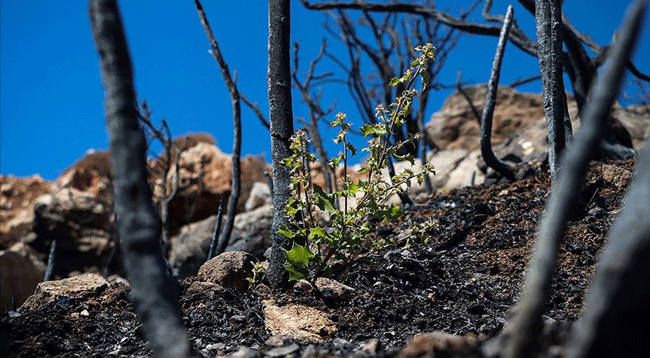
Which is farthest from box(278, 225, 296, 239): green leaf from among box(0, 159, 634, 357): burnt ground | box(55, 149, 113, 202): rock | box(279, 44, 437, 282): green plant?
box(55, 149, 113, 202): rock

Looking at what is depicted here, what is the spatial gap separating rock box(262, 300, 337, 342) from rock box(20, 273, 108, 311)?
1.30 m

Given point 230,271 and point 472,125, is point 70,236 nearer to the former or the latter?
point 472,125

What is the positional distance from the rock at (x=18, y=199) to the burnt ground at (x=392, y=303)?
55.1ft

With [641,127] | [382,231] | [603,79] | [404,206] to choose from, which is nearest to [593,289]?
[603,79]

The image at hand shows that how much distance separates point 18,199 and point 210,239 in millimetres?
14118

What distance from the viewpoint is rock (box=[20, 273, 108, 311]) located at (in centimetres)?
409

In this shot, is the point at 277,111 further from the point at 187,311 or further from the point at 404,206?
the point at 404,206

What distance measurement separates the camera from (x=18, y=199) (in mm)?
22797

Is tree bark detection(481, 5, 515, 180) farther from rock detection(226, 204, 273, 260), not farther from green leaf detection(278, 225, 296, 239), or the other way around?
rock detection(226, 204, 273, 260)

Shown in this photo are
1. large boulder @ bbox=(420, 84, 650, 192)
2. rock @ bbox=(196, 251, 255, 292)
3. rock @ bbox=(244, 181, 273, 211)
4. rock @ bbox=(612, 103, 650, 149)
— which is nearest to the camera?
rock @ bbox=(196, 251, 255, 292)

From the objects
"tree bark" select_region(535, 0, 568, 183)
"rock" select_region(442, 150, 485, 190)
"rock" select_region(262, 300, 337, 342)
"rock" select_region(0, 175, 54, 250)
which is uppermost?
"rock" select_region(0, 175, 54, 250)

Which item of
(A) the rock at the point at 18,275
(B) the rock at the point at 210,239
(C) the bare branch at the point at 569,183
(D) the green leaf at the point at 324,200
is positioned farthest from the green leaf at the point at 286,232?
(A) the rock at the point at 18,275

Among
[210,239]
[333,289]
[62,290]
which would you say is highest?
[210,239]

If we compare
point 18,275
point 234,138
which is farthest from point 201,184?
point 234,138
